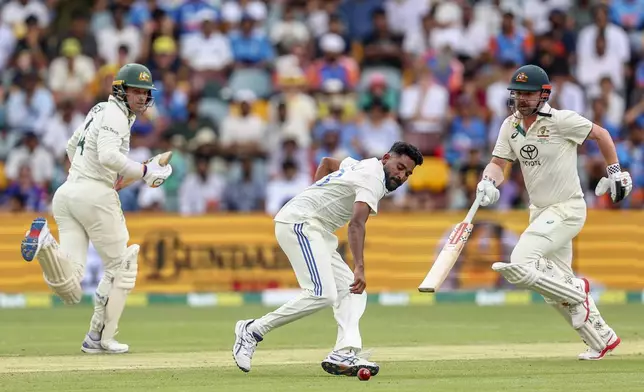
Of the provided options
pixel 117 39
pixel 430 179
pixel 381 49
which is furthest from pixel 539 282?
pixel 117 39

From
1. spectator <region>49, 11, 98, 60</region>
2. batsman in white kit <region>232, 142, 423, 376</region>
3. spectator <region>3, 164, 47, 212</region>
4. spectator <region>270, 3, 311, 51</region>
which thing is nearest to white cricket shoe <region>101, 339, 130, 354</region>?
batsman in white kit <region>232, 142, 423, 376</region>

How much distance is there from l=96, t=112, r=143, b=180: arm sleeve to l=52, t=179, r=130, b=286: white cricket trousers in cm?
29

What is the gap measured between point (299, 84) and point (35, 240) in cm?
884

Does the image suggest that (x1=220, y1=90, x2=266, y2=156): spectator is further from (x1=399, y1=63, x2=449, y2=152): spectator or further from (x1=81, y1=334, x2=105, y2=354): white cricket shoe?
(x1=81, y1=334, x2=105, y2=354): white cricket shoe

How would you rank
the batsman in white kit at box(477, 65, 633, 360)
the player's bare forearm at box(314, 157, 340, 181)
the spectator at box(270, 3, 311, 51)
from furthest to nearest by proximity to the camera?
the spectator at box(270, 3, 311, 51)
the batsman in white kit at box(477, 65, 633, 360)
the player's bare forearm at box(314, 157, 340, 181)

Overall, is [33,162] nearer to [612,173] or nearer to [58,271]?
[58,271]

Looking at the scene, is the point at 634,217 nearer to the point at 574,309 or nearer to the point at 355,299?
the point at 574,309

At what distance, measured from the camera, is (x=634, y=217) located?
15188 mm

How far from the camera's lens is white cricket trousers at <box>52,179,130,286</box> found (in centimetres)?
928

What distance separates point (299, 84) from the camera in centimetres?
1741

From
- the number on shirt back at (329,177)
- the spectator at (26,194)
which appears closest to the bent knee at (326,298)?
the number on shirt back at (329,177)

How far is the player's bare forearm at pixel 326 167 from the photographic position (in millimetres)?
8461

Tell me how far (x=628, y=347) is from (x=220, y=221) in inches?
256

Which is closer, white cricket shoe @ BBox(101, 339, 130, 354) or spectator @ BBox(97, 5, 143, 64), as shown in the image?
white cricket shoe @ BBox(101, 339, 130, 354)
